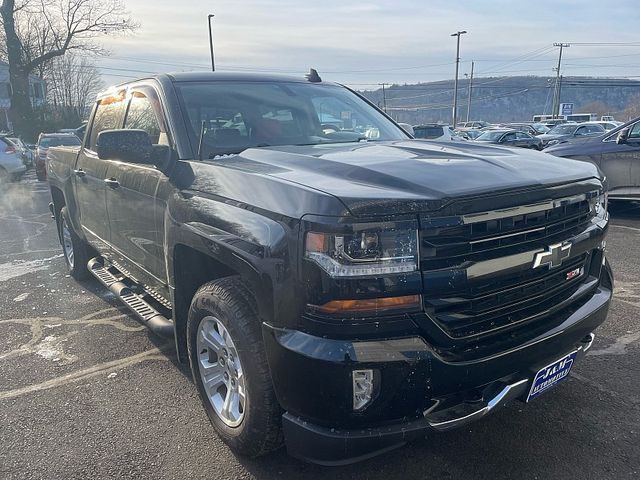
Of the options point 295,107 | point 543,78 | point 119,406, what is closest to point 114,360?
point 119,406

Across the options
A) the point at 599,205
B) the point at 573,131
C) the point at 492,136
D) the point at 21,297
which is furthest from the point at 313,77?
the point at 573,131

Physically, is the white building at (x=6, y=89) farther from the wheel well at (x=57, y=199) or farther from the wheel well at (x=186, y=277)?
the wheel well at (x=186, y=277)

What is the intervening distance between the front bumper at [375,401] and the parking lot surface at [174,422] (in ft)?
1.86

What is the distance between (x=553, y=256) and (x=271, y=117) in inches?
80.7

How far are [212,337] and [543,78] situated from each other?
190 metres

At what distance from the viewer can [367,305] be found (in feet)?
6.83

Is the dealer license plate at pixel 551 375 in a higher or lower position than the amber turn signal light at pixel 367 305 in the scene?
lower

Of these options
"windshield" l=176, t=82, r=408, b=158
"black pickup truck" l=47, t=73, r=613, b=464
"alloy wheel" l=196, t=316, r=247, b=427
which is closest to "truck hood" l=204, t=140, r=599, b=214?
"black pickup truck" l=47, t=73, r=613, b=464

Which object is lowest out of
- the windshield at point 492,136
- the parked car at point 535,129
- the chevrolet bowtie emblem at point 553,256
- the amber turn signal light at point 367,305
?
the parked car at point 535,129

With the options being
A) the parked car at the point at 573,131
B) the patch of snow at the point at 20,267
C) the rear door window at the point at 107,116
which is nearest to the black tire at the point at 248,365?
the rear door window at the point at 107,116

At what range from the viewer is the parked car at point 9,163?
624 inches

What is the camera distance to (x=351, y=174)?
246cm

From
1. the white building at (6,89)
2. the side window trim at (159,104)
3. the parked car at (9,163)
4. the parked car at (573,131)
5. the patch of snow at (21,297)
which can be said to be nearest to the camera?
the side window trim at (159,104)

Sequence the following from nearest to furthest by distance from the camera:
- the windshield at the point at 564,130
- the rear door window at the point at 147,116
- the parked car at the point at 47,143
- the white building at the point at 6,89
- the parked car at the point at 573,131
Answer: the rear door window at the point at 147,116
the parked car at the point at 47,143
the parked car at the point at 573,131
the windshield at the point at 564,130
the white building at the point at 6,89
